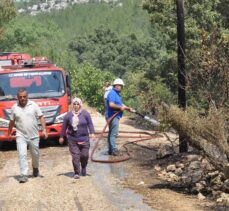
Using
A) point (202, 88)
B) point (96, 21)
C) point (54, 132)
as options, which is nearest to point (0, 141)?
point (54, 132)

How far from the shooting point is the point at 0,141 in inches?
629

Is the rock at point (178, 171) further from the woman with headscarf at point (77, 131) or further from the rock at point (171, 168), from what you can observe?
the woman with headscarf at point (77, 131)

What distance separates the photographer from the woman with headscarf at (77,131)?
10.9 m

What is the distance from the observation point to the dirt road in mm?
8945

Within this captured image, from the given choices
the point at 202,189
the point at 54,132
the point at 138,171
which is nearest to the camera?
the point at 202,189

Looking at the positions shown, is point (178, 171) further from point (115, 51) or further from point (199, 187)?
point (115, 51)

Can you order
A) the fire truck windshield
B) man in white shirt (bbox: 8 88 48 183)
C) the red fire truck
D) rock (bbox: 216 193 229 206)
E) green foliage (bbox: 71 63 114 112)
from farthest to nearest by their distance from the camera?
green foliage (bbox: 71 63 114 112) → the fire truck windshield → the red fire truck → man in white shirt (bbox: 8 88 48 183) → rock (bbox: 216 193 229 206)

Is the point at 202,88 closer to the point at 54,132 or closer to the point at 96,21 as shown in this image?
the point at 54,132

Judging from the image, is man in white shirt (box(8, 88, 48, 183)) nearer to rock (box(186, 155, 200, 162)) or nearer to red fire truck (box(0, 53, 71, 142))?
rock (box(186, 155, 200, 162))

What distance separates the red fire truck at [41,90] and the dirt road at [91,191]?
7.77 ft

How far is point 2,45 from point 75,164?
247ft

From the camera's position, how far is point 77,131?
1098 centimetres

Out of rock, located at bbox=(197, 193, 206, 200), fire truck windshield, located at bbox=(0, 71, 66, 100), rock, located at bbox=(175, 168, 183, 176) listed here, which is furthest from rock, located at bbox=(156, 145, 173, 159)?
fire truck windshield, located at bbox=(0, 71, 66, 100)

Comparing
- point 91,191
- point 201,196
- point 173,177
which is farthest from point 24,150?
point 201,196
